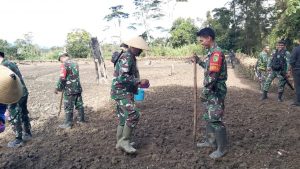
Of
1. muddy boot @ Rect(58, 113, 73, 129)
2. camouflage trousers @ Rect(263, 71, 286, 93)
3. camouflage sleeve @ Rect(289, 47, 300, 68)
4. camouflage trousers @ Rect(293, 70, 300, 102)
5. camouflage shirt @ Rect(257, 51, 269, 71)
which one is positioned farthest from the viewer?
camouflage shirt @ Rect(257, 51, 269, 71)

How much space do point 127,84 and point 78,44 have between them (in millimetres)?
34466

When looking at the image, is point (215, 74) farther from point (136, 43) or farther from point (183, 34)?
point (183, 34)

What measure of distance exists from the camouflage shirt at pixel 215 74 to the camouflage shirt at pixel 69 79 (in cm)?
302

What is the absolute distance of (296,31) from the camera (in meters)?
12.9

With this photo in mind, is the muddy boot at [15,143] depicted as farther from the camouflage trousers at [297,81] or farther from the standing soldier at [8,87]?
the camouflage trousers at [297,81]

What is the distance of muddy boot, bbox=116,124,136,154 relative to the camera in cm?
544

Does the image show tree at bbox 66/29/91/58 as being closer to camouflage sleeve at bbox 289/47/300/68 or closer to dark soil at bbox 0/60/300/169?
dark soil at bbox 0/60/300/169

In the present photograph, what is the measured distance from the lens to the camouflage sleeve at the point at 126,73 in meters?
5.30

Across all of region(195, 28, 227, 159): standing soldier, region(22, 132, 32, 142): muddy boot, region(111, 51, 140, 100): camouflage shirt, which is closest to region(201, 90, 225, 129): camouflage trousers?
region(195, 28, 227, 159): standing soldier

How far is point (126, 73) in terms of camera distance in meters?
5.36

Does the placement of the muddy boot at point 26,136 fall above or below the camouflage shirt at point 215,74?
below

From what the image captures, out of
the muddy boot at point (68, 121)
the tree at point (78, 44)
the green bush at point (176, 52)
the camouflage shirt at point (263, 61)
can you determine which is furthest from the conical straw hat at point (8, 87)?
the tree at point (78, 44)

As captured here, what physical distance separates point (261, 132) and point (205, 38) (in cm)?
244

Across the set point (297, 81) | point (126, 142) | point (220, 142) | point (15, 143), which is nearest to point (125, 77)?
point (126, 142)
